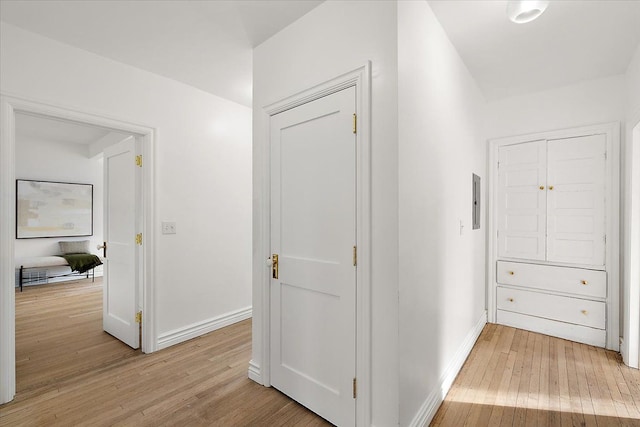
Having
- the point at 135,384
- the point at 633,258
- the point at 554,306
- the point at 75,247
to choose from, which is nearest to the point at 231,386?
the point at 135,384

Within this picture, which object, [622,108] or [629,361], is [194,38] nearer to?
[622,108]

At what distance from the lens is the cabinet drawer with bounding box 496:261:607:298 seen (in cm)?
285

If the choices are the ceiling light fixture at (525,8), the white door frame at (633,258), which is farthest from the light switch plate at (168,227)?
the white door frame at (633,258)

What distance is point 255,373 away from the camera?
2.21 meters

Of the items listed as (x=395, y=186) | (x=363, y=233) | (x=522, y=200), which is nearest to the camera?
(x=395, y=186)

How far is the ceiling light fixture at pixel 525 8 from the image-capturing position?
1.62 metres

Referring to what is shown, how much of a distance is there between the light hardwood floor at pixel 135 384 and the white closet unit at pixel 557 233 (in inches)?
106

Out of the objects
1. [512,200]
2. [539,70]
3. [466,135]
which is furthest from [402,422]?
[539,70]

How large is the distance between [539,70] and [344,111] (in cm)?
225

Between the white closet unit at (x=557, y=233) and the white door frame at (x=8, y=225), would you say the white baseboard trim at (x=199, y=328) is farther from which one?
the white closet unit at (x=557, y=233)

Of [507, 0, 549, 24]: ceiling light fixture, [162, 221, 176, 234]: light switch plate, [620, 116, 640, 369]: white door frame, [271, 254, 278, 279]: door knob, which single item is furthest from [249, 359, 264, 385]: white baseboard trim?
[620, 116, 640, 369]: white door frame

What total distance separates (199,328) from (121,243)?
3.85ft

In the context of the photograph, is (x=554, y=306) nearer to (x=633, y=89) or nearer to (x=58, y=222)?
(x=633, y=89)

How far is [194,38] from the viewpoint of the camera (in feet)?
7.29
